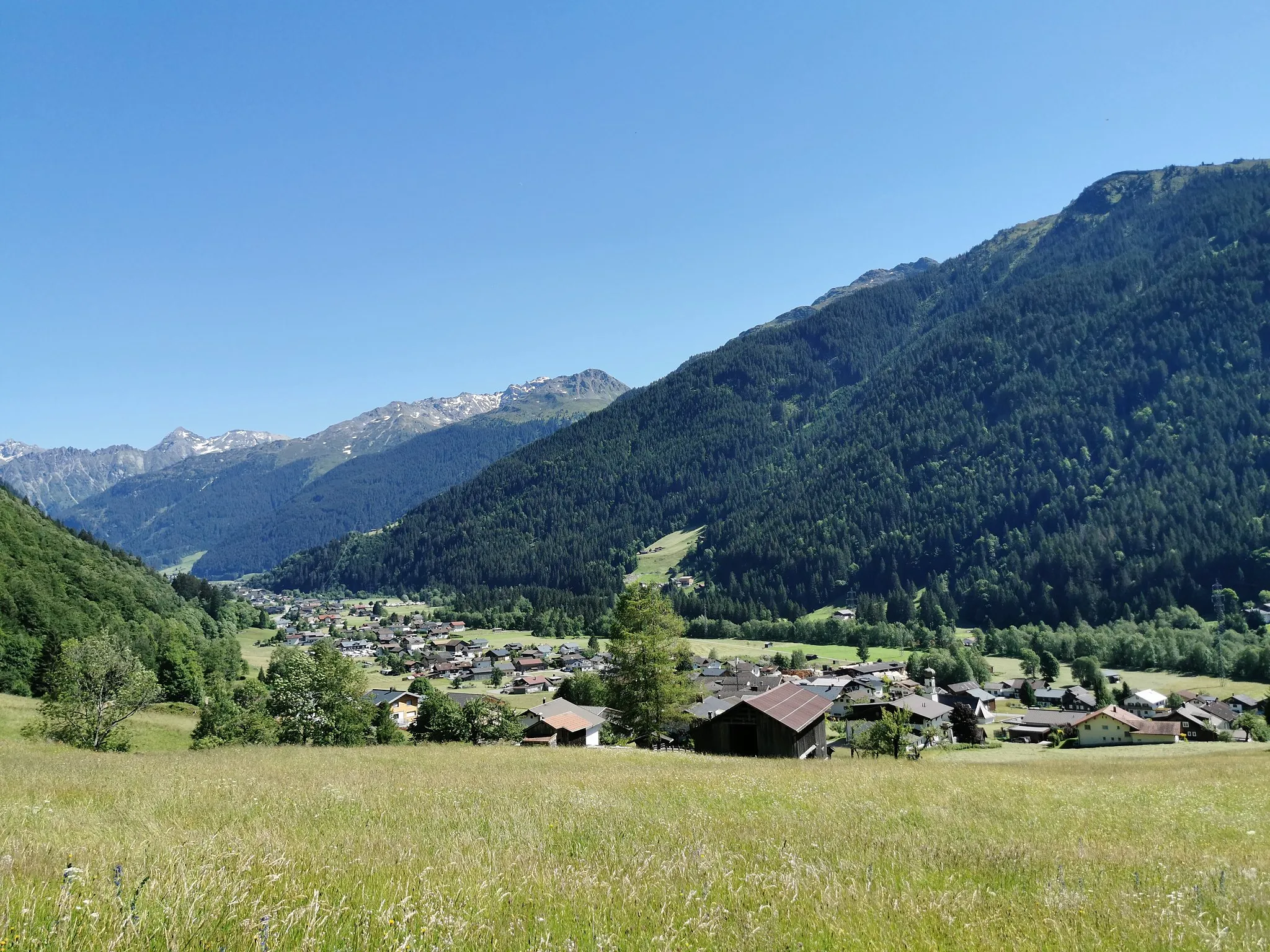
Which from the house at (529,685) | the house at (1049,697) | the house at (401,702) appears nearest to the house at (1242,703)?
the house at (1049,697)

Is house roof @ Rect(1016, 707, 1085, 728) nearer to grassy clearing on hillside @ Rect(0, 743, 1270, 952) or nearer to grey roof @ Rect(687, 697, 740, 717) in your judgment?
grey roof @ Rect(687, 697, 740, 717)

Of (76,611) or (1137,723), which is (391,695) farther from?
(1137,723)

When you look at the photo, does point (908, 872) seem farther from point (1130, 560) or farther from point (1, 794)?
point (1130, 560)

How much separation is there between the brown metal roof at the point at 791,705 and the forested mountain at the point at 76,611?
5503 centimetres

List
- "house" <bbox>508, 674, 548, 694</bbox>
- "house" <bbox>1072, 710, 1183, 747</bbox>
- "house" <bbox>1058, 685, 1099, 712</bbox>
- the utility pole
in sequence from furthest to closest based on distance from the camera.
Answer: "house" <bbox>508, 674, 548, 694</bbox> < the utility pole < "house" <bbox>1058, 685, 1099, 712</bbox> < "house" <bbox>1072, 710, 1183, 747</bbox>

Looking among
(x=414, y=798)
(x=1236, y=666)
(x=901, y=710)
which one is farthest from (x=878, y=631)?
(x=414, y=798)

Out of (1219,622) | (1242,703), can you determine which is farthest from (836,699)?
(1219,622)

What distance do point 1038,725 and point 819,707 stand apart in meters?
57.5

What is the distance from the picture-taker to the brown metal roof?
134ft

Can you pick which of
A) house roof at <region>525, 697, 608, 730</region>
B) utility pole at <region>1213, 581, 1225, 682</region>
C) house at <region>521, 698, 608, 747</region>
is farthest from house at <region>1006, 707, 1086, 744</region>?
house at <region>521, 698, 608, 747</region>

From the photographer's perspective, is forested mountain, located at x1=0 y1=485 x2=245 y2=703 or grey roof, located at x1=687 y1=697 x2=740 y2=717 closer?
forested mountain, located at x1=0 y1=485 x2=245 y2=703

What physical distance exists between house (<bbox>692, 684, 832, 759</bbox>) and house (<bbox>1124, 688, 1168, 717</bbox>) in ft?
241

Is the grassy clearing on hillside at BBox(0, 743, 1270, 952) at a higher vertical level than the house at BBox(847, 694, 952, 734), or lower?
higher

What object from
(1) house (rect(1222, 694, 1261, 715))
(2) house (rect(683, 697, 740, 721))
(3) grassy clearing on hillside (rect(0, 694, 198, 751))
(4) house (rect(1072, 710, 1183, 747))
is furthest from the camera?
(1) house (rect(1222, 694, 1261, 715))
